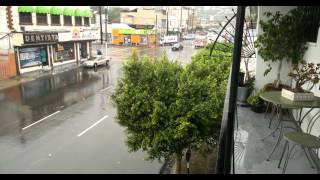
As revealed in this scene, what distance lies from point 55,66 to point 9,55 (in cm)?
650

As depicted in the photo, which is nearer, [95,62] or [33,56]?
[33,56]

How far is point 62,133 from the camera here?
1474 centimetres

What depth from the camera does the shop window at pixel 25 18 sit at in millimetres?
27506

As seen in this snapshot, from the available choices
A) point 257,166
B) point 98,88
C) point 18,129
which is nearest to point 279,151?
point 257,166

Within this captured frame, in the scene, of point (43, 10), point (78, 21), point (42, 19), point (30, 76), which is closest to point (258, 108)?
point (30, 76)

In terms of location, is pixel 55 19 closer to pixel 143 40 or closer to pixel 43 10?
pixel 43 10

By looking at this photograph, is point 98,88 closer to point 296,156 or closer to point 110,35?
point 296,156

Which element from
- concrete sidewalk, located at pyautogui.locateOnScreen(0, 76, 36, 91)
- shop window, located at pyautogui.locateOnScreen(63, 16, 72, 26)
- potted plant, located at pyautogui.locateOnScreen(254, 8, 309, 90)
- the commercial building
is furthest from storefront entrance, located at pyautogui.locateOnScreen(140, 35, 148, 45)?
potted plant, located at pyautogui.locateOnScreen(254, 8, 309, 90)

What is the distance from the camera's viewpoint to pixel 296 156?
568 cm

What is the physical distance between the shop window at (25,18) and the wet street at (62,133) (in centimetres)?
677

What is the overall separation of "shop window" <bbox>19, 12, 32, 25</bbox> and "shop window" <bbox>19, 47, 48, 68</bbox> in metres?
2.42

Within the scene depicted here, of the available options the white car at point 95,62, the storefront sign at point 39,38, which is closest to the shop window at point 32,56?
the storefront sign at point 39,38

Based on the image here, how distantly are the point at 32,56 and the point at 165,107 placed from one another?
24.1m

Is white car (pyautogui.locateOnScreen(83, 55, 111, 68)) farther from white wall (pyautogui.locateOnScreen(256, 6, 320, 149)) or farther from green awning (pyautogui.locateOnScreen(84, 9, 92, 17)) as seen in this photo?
white wall (pyautogui.locateOnScreen(256, 6, 320, 149))
